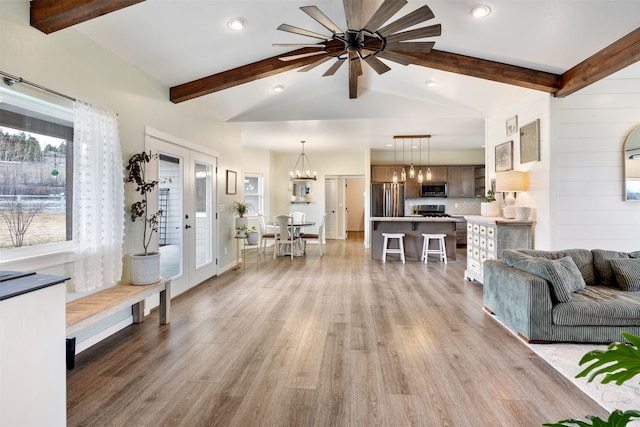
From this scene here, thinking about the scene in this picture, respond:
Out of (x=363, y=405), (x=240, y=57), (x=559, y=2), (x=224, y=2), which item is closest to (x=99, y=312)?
(x=363, y=405)

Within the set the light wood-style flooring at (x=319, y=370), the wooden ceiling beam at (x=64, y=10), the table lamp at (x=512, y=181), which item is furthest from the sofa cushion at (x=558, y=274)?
the wooden ceiling beam at (x=64, y=10)

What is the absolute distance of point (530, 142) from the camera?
14.7ft

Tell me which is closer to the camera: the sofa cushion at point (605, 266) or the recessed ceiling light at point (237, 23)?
the recessed ceiling light at point (237, 23)

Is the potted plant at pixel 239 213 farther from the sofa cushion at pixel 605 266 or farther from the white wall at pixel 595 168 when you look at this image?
the sofa cushion at pixel 605 266

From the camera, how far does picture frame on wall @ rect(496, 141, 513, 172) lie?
16.4ft

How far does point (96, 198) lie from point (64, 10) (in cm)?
141

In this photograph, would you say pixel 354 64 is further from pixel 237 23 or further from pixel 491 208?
pixel 491 208

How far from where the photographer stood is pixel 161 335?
10.2ft

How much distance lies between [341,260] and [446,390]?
15.8 ft

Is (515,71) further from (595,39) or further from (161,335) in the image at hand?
(161,335)

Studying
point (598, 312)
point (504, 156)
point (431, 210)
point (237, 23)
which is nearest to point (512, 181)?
point (504, 156)

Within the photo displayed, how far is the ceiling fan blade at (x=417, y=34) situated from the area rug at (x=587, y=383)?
265cm

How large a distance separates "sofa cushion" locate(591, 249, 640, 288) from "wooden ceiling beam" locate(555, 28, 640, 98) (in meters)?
1.86

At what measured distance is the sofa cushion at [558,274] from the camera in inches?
110
